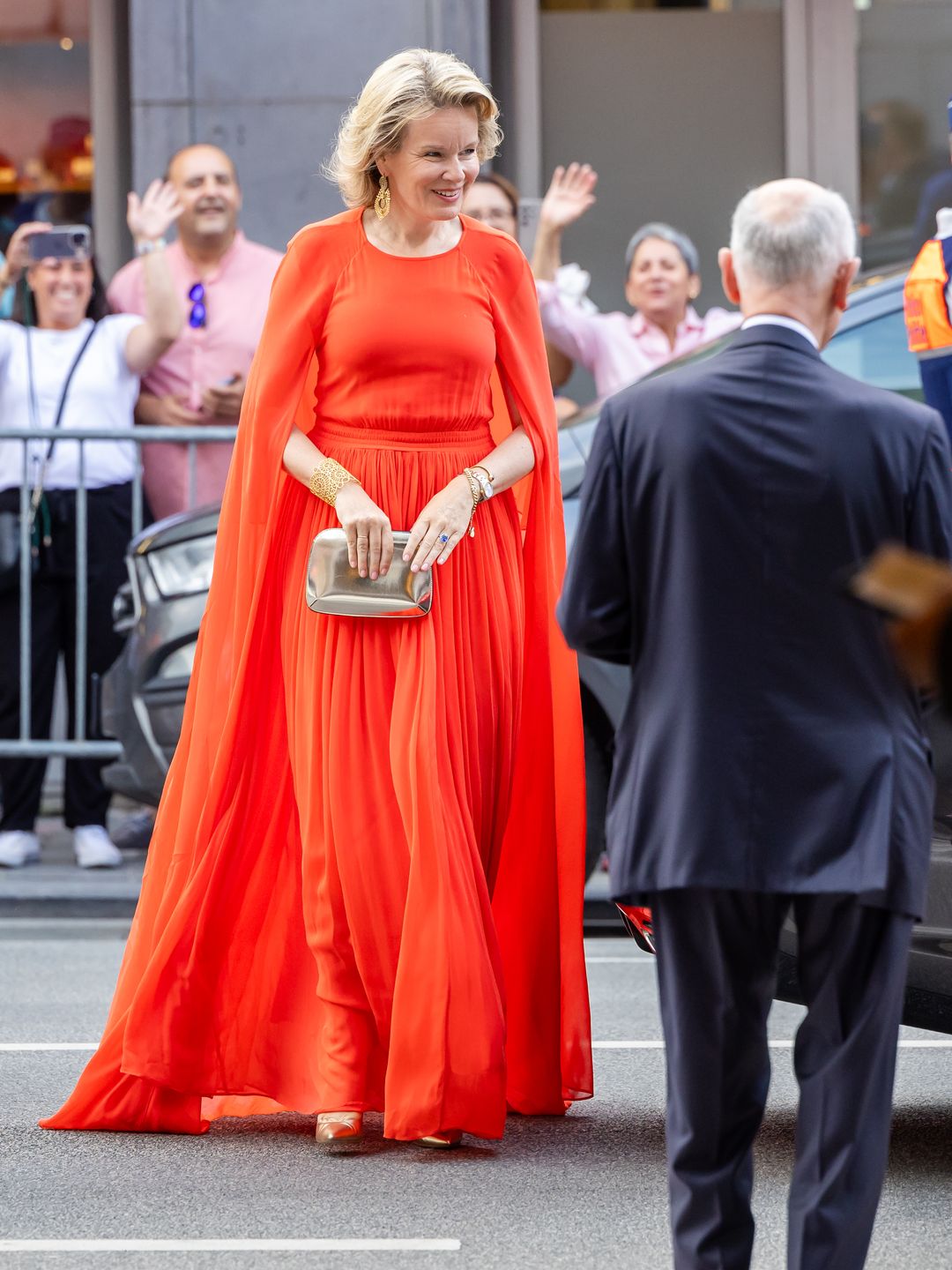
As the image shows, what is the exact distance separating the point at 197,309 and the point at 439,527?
425 cm

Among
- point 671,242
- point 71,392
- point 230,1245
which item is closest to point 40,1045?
point 230,1245

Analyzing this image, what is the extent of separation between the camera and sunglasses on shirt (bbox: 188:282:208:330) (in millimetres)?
8367

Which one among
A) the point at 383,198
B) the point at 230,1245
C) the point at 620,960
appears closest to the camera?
the point at 230,1245

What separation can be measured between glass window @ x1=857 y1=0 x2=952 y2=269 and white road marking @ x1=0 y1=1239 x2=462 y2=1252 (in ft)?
26.4

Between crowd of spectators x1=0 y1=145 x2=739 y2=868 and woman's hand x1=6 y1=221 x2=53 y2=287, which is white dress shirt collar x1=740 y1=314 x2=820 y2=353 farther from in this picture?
woman's hand x1=6 y1=221 x2=53 y2=287

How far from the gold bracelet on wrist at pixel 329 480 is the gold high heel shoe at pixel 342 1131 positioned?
1.25 metres

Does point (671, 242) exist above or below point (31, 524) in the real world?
above

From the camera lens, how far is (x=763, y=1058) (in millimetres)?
3004

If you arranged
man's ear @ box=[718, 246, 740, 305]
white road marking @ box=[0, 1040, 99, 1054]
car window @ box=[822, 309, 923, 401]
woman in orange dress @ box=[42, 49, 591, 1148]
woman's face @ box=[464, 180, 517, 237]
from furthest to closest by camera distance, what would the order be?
woman's face @ box=[464, 180, 517, 237] → car window @ box=[822, 309, 923, 401] → white road marking @ box=[0, 1040, 99, 1054] → woman in orange dress @ box=[42, 49, 591, 1148] → man's ear @ box=[718, 246, 740, 305]

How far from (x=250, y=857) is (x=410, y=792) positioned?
470 millimetres

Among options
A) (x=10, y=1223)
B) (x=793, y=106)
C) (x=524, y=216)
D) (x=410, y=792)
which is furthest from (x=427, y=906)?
(x=793, y=106)

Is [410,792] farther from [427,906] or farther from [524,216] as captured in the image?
[524,216]

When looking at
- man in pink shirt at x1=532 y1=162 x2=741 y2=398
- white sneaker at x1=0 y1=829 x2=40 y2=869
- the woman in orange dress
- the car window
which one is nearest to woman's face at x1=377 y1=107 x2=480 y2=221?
the woman in orange dress

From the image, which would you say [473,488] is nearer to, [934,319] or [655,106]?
[934,319]
